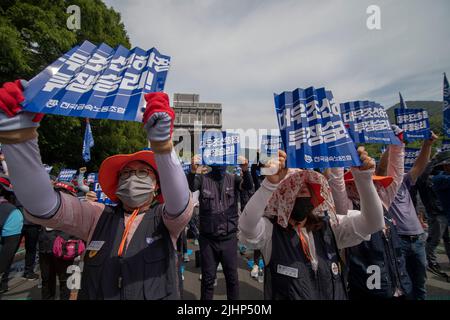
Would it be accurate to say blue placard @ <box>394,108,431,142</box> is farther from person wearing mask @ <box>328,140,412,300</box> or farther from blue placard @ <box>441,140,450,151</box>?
person wearing mask @ <box>328,140,412,300</box>

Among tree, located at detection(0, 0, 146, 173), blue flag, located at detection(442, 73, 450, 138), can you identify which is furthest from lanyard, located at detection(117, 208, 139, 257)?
tree, located at detection(0, 0, 146, 173)

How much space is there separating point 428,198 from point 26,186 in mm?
5897

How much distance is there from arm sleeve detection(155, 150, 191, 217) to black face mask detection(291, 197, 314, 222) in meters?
0.88

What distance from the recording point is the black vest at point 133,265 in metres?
1.51

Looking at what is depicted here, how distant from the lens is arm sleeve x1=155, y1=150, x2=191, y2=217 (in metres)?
1.28

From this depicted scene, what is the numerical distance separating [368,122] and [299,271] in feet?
5.76

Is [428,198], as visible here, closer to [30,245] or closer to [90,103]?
[90,103]

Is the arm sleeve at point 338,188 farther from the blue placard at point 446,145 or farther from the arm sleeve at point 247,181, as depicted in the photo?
the blue placard at point 446,145

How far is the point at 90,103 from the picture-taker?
4.65 ft

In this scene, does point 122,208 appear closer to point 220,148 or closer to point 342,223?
point 342,223

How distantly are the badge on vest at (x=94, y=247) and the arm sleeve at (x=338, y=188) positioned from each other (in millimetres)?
1978

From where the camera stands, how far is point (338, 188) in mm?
2254

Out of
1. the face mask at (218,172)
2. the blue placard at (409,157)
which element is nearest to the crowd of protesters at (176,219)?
the face mask at (218,172)
